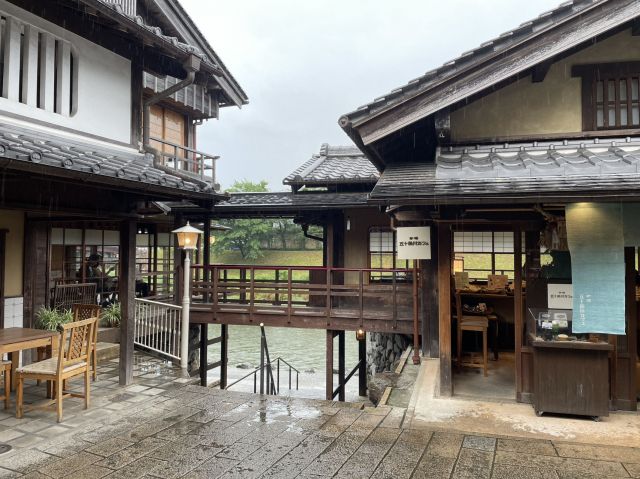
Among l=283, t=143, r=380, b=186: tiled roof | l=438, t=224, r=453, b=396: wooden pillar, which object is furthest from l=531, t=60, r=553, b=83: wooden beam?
l=283, t=143, r=380, b=186: tiled roof

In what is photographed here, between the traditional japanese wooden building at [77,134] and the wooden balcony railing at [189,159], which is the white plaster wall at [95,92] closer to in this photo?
the traditional japanese wooden building at [77,134]

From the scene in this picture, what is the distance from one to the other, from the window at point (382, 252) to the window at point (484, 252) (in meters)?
1.99

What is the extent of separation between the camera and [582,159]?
5113 mm

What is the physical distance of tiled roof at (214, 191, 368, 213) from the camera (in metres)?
11.7

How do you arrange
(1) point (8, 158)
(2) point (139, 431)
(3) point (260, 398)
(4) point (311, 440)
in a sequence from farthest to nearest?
(3) point (260, 398) < (2) point (139, 431) < (4) point (311, 440) < (1) point (8, 158)

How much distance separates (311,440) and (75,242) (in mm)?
8465

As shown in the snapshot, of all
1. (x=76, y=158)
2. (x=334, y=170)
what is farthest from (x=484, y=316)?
(x=334, y=170)

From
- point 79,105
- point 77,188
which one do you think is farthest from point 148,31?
point 77,188

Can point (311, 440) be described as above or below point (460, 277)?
below

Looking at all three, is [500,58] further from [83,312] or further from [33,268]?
[33,268]

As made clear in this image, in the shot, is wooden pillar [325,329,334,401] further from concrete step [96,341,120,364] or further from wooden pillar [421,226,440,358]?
concrete step [96,341,120,364]

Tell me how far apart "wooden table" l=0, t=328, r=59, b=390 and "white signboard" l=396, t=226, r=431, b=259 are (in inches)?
214

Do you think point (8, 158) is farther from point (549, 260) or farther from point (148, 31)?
point (549, 260)

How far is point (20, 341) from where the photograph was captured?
18.1 ft
